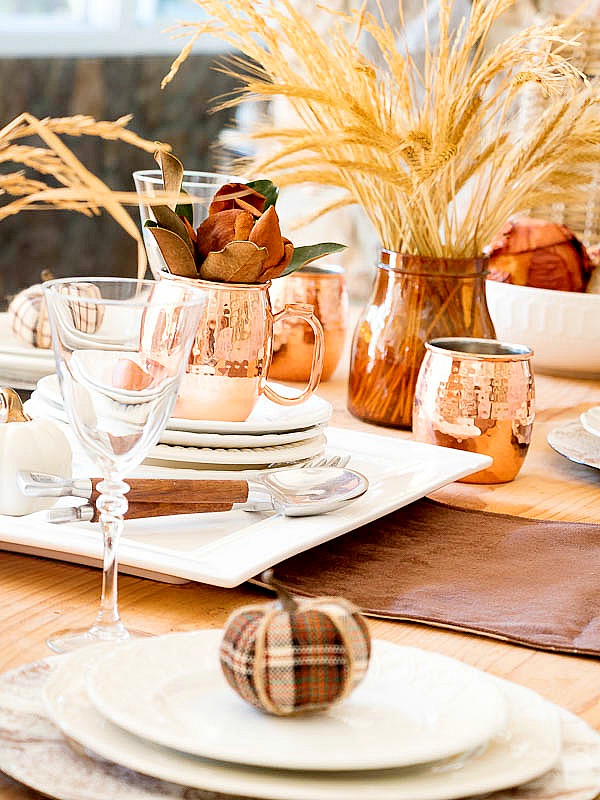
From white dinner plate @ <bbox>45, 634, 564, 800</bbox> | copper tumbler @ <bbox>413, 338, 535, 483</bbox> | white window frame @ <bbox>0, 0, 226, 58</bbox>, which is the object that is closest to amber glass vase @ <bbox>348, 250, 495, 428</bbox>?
copper tumbler @ <bbox>413, 338, 535, 483</bbox>

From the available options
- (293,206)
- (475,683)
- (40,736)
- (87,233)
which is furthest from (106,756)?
(87,233)

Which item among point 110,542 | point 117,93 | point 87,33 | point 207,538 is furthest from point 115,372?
point 117,93

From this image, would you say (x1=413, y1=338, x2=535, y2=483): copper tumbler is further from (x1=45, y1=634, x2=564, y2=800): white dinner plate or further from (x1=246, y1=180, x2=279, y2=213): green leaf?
(x1=45, y1=634, x2=564, y2=800): white dinner plate

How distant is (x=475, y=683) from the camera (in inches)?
21.3

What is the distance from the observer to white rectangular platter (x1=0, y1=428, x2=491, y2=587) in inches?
29.9

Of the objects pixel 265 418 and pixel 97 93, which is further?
pixel 97 93

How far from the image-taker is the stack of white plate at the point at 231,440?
924mm

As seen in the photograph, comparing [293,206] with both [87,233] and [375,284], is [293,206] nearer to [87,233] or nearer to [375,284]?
[87,233]

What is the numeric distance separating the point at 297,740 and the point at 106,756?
0.25 ft

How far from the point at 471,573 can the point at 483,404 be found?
0.28 meters

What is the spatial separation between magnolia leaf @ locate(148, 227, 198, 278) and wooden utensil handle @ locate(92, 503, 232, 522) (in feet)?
0.68

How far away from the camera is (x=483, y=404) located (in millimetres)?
1104

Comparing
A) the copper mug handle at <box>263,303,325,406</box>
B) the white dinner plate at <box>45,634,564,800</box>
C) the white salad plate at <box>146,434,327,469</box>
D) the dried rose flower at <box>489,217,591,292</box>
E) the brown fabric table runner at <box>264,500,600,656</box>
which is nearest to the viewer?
the white dinner plate at <box>45,634,564,800</box>

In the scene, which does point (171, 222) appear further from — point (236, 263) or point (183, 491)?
point (183, 491)
